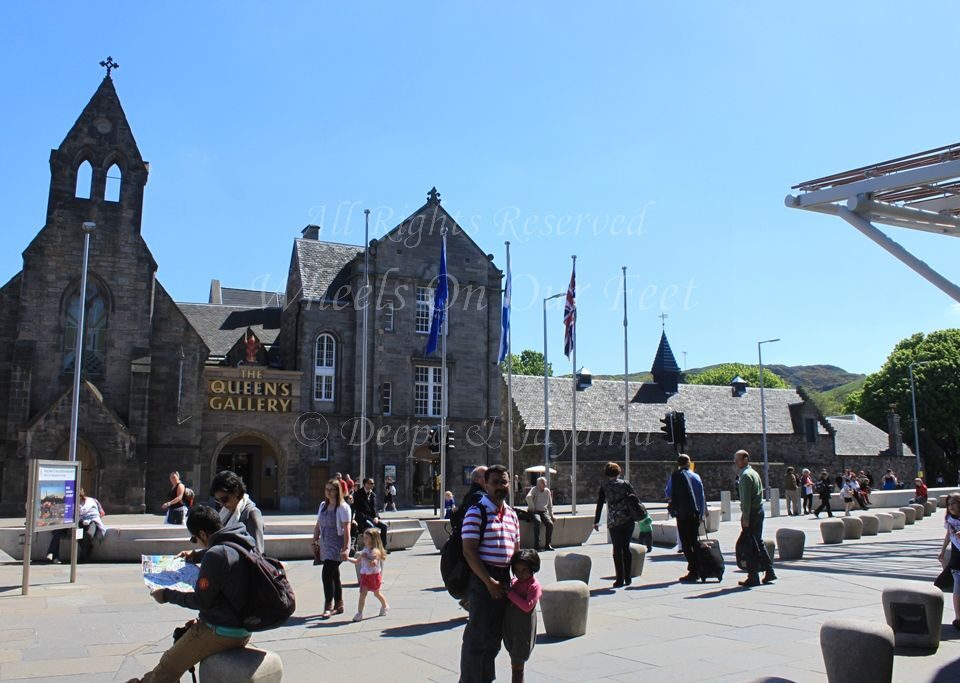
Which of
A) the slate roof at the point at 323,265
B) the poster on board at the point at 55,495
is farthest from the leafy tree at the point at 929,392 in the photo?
the poster on board at the point at 55,495

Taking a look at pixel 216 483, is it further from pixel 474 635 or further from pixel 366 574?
pixel 366 574

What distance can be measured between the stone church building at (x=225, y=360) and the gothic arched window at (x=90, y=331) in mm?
58

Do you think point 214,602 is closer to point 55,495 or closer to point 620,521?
point 620,521

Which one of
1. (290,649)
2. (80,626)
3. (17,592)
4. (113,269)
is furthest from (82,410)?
(290,649)

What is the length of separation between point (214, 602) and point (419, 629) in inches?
193

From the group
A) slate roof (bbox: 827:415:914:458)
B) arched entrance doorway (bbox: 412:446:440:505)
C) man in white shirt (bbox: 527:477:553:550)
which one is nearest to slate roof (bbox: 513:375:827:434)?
slate roof (bbox: 827:415:914:458)

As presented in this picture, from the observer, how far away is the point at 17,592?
1233cm

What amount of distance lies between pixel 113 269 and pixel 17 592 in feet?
81.4

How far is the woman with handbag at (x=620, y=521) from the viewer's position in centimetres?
1177

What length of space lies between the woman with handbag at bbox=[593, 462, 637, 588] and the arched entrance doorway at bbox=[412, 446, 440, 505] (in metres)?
28.7

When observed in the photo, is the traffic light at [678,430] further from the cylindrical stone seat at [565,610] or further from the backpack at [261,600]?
the backpack at [261,600]

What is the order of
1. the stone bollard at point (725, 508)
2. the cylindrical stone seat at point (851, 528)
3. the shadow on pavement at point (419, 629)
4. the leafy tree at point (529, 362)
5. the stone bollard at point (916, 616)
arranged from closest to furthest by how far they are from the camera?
the stone bollard at point (916, 616) < the shadow on pavement at point (419, 629) < the cylindrical stone seat at point (851, 528) < the stone bollard at point (725, 508) < the leafy tree at point (529, 362)

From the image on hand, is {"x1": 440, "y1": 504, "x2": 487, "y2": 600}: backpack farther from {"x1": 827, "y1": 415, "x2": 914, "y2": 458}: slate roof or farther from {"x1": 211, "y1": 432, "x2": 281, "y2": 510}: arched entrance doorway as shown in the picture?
{"x1": 827, "y1": 415, "x2": 914, "y2": 458}: slate roof

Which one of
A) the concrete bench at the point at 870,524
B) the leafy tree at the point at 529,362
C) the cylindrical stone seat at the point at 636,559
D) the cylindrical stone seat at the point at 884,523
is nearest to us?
the cylindrical stone seat at the point at 636,559
